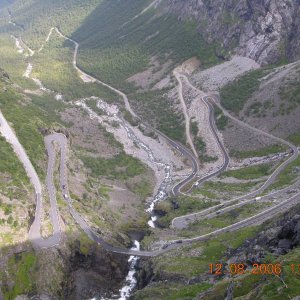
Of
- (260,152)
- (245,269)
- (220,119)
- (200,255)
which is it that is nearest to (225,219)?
(200,255)

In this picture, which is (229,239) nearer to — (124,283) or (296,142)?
(124,283)

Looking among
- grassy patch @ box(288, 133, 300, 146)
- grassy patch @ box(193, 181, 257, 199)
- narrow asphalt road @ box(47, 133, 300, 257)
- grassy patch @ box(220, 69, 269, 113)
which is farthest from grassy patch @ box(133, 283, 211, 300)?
grassy patch @ box(220, 69, 269, 113)

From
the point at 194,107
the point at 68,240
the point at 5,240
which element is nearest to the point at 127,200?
the point at 68,240

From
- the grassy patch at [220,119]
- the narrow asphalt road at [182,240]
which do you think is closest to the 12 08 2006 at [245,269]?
the narrow asphalt road at [182,240]

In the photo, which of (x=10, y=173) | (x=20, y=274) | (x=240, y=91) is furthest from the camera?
(x=240, y=91)

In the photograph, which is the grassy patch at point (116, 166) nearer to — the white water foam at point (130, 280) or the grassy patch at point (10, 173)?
the grassy patch at point (10, 173)

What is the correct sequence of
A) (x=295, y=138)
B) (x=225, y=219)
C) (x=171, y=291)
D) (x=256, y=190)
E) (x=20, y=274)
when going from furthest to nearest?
(x=295, y=138) → (x=256, y=190) → (x=225, y=219) → (x=20, y=274) → (x=171, y=291)

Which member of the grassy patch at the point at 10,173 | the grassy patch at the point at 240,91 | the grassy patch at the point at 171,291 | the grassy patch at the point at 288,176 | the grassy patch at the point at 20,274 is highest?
the grassy patch at the point at 10,173

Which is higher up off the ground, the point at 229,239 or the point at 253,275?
the point at 253,275

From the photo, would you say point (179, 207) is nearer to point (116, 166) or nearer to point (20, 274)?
point (116, 166)

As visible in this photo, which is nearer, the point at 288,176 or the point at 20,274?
the point at 20,274

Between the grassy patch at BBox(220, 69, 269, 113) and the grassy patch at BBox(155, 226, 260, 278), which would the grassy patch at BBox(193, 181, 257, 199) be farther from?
the grassy patch at BBox(220, 69, 269, 113)
